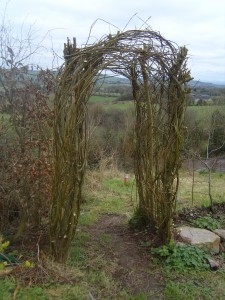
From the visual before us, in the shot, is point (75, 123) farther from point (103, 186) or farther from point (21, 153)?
point (103, 186)

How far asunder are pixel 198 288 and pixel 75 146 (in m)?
1.96

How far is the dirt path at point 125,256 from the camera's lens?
3.44m


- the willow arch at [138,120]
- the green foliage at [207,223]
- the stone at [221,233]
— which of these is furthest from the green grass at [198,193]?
the willow arch at [138,120]

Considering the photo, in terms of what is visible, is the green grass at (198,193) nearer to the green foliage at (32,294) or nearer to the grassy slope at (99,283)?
the grassy slope at (99,283)

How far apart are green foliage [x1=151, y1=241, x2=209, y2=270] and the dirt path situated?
22 centimetres

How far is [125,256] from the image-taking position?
4121 millimetres

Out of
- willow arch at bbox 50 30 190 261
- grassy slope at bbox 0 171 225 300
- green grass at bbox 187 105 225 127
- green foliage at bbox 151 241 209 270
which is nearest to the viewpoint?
grassy slope at bbox 0 171 225 300

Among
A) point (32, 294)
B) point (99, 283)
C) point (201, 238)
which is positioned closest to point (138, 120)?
point (201, 238)

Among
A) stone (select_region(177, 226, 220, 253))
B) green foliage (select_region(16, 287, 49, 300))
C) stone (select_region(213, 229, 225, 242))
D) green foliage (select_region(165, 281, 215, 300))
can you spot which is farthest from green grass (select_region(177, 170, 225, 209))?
green foliage (select_region(16, 287, 49, 300))

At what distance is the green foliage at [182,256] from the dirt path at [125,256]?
222 millimetres

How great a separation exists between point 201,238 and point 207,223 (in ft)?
2.12

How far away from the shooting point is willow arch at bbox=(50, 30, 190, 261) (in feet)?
10.6

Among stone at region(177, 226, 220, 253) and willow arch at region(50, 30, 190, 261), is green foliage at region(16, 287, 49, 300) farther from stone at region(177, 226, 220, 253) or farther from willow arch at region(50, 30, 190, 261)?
stone at region(177, 226, 220, 253)

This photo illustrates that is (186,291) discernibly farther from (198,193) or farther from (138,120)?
(198,193)
